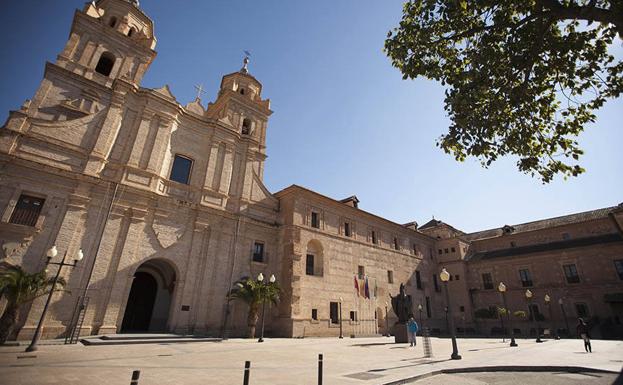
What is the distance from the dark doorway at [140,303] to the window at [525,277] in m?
36.1

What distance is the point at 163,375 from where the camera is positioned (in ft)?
22.8

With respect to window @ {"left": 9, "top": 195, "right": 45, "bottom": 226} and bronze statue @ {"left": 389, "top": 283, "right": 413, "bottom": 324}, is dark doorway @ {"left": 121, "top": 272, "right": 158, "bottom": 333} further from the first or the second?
bronze statue @ {"left": 389, "top": 283, "right": 413, "bottom": 324}

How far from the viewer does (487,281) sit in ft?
112

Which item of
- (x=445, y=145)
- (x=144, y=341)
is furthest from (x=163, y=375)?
(x=445, y=145)

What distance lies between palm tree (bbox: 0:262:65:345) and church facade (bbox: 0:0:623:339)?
1.55 metres

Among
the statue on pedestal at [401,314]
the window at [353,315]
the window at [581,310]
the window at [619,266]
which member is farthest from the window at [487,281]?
the statue on pedestal at [401,314]

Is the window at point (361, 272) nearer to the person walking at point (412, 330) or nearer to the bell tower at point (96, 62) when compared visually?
the person walking at point (412, 330)

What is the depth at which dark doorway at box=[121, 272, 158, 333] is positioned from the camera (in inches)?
738

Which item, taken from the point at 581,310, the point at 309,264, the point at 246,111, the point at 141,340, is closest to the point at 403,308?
the point at 309,264

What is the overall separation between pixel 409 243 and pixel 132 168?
28772 millimetres

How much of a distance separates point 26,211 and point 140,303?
339 inches

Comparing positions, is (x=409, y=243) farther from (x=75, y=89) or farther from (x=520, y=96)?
(x=75, y=89)

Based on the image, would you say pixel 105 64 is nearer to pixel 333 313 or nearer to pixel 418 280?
pixel 333 313

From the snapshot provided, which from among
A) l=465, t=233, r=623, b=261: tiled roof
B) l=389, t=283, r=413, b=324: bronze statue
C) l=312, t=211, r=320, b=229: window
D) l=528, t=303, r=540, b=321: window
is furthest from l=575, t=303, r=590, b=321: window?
l=312, t=211, r=320, b=229: window
